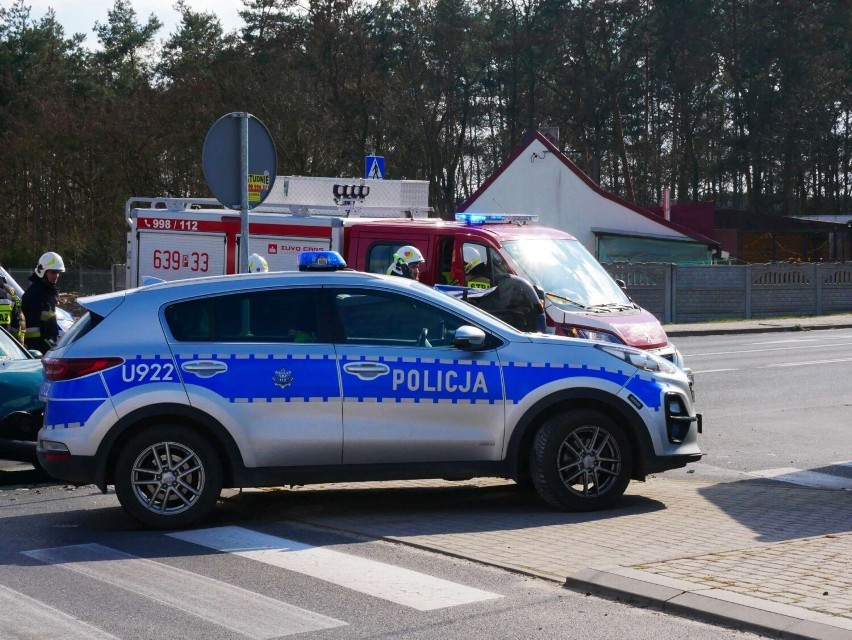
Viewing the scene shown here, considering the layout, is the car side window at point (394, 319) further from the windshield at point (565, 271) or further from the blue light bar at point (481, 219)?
the blue light bar at point (481, 219)

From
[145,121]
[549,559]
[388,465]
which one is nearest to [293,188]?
[388,465]

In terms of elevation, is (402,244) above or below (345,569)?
above

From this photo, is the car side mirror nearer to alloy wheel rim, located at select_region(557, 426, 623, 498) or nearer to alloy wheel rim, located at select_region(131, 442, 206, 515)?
alloy wheel rim, located at select_region(557, 426, 623, 498)

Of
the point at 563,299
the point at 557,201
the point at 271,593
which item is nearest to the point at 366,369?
the point at 271,593

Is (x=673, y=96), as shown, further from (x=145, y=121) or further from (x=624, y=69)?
(x=145, y=121)

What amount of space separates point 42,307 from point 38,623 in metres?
7.62

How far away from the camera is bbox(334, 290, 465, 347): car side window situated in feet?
25.9

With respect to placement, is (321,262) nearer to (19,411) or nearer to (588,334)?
(19,411)

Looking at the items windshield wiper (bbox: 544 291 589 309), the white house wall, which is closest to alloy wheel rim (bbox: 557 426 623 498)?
windshield wiper (bbox: 544 291 589 309)

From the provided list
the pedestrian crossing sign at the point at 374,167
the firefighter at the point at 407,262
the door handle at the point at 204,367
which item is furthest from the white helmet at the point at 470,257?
the pedestrian crossing sign at the point at 374,167

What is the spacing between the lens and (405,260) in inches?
471

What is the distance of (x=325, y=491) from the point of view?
909cm

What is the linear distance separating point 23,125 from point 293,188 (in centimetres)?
3538

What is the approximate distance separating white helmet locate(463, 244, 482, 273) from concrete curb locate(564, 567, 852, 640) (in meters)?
6.37
